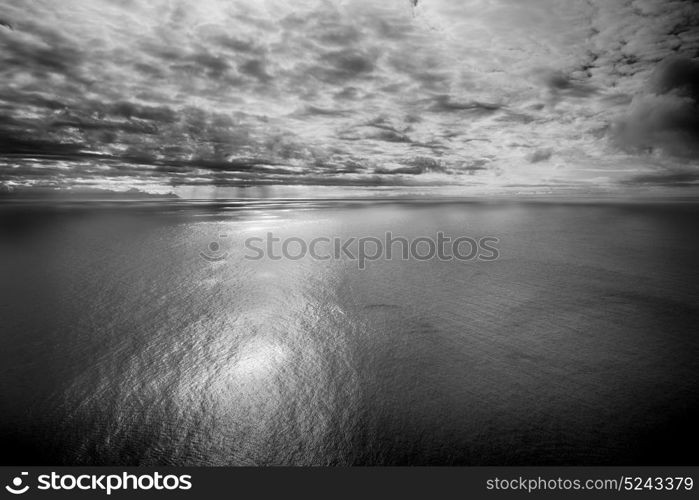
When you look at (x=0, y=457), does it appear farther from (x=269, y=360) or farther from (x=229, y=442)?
(x=269, y=360)

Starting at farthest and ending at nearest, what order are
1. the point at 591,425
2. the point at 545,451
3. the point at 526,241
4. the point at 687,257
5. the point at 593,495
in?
1. the point at 526,241
2. the point at 687,257
3. the point at 591,425
4. the point at 545,451
5. the point at 593,495

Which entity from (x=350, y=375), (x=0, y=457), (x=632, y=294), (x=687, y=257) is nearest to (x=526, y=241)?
(x=687, y=257)

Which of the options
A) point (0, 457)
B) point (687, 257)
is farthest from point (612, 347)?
point (687, 257)

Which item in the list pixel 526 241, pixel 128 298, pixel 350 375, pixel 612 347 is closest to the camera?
pixel 350 375

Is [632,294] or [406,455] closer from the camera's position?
[406,455]

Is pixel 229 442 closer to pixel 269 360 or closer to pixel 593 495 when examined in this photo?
pixel 269 360

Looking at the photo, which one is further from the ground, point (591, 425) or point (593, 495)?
point (591, 425)
